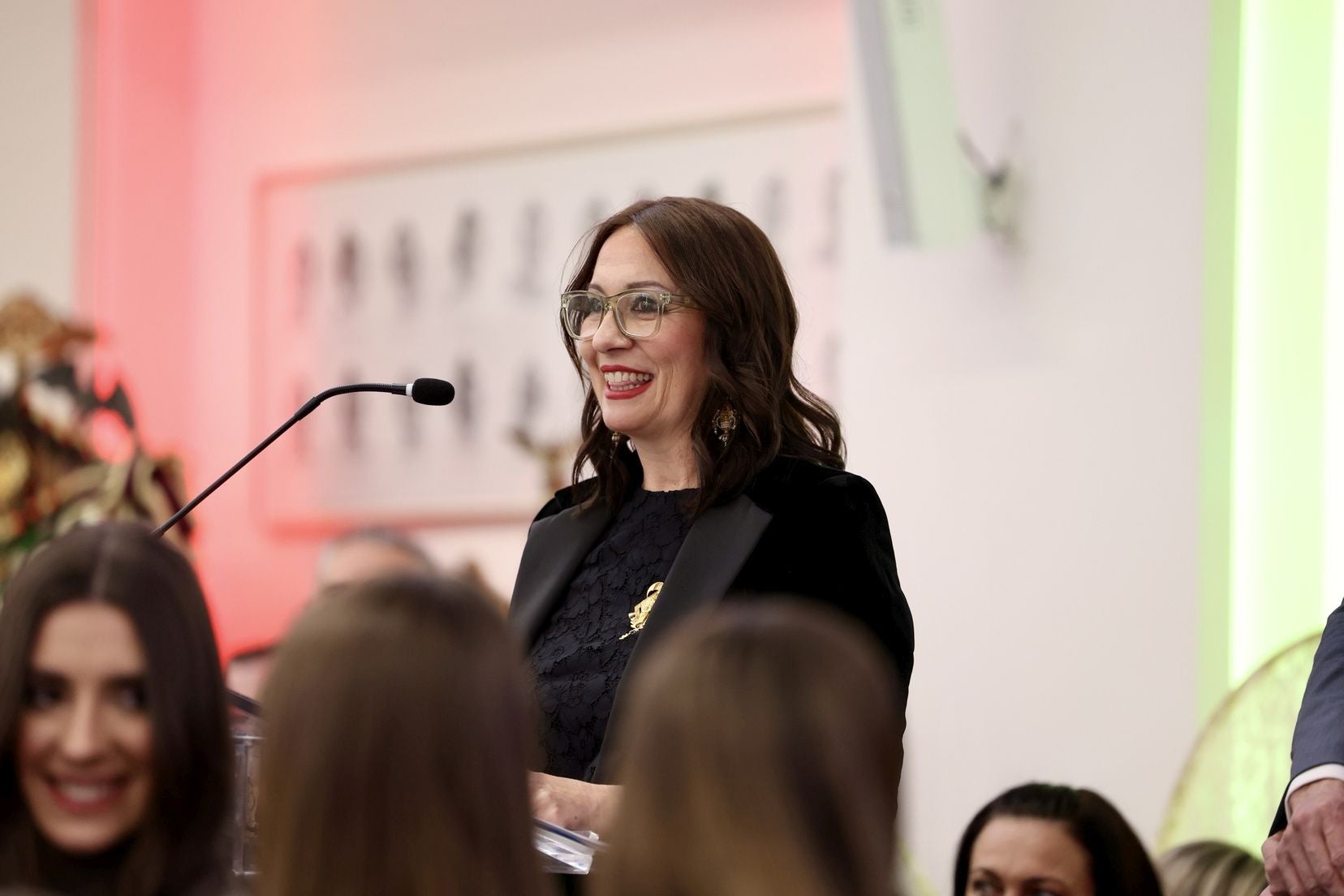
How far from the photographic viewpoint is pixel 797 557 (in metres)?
2.57

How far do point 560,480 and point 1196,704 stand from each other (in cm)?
251

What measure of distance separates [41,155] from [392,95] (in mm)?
1464

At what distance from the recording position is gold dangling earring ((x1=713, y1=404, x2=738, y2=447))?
275cm

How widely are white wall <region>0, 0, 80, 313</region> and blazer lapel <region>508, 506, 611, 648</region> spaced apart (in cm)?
494

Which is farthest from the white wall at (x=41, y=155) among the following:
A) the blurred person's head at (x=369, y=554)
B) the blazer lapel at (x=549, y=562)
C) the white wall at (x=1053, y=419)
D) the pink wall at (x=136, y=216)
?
the blazer lapel at (x=549, y=562)

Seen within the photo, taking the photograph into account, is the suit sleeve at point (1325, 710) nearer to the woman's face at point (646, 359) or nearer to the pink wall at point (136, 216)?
the woman's face at point (646, 359)

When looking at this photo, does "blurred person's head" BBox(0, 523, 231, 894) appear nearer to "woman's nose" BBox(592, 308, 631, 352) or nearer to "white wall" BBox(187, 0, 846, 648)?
"woman's nose" BBox(592, 308, 631, 352)

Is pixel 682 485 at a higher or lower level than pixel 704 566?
higher

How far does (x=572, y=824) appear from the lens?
2.23 metres

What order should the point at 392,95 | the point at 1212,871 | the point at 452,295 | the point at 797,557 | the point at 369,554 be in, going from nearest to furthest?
the point at 797,557 < the point at 1212,871 < the point at 369,554 < the point at 452,295 < the point at 392,95

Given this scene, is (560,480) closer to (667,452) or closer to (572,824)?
(667,452)

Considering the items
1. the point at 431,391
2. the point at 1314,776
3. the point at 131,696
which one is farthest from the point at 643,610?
the point at 131,696

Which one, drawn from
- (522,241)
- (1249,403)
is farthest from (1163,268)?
(522,241)

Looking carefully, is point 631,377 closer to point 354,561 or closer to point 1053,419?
point 1053,419
